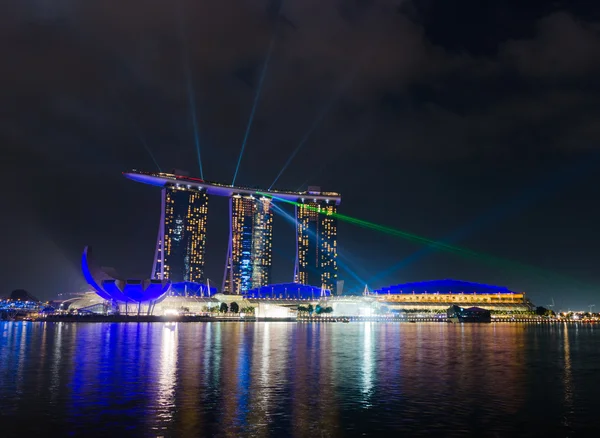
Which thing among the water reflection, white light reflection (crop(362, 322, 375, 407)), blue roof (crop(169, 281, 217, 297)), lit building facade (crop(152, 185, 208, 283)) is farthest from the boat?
the water reflection

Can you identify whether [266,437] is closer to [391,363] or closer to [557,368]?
[391,363]

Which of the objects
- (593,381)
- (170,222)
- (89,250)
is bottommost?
(593,381)

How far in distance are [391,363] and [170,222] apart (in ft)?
528

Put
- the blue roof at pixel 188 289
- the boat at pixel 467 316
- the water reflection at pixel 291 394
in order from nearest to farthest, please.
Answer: the water reflection at pixel 291 394 → the boat at pixel 467 316 → the blue roof at pixel 188 289

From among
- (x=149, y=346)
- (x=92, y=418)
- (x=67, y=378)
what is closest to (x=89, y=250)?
(x=149, y=346)

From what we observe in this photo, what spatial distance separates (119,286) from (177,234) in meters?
67.1

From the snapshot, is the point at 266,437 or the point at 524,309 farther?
the point at 524,309

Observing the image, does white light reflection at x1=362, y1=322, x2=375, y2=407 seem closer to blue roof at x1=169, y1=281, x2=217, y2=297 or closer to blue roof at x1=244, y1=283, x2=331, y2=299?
blue roof at x1=169, y1=281, x2=217, y2=297

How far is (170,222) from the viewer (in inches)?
7470

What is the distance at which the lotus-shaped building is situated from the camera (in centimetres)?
12338

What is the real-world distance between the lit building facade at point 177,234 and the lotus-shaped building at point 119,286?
179ft

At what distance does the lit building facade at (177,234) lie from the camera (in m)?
185

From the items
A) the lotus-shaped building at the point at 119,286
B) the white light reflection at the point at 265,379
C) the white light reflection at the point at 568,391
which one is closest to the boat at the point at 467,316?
the lotus-shaped building at the point at 119,286

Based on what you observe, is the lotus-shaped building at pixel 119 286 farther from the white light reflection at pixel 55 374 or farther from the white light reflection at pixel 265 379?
the white light reflection at pixel 265 379
